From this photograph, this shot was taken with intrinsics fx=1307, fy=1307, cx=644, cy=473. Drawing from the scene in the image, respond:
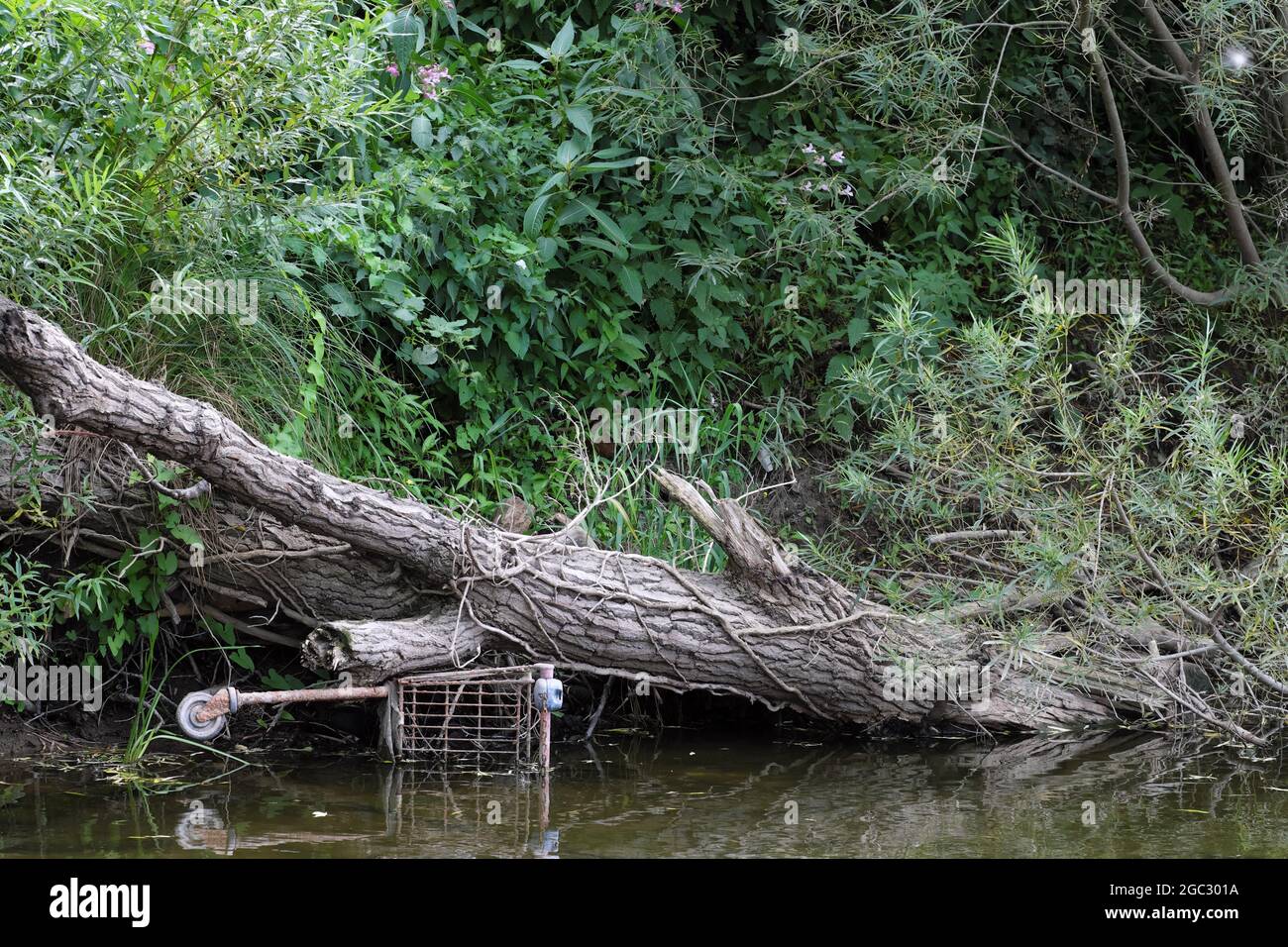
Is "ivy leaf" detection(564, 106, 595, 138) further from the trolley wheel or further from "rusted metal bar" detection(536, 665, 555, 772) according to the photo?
the trolley wheel

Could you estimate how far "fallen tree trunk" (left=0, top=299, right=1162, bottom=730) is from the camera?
407 cm

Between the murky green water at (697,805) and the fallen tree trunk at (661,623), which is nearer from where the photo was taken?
the murky green water at (697,805)

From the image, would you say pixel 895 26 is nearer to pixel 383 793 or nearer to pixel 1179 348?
pixel 1179 348

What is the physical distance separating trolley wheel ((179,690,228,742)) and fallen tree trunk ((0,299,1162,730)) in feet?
1.17

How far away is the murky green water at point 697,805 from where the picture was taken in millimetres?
3355

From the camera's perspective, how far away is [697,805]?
3803 mm

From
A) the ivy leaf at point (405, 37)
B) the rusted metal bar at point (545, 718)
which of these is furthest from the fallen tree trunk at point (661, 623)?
the ivy leaf at point (405, 37)

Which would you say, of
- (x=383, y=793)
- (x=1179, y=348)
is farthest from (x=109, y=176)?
(x=1179, y=348)

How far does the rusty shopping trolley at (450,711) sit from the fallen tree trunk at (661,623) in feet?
0.30

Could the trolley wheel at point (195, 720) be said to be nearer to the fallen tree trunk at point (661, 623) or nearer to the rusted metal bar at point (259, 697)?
the rusted metal bar at point (259, 697)

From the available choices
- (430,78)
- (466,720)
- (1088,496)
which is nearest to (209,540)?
(466,720)

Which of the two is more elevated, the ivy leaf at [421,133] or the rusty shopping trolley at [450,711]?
the ivy leaf at [421,133]

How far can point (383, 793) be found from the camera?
3.87 meters

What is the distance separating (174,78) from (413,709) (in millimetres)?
2138
